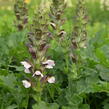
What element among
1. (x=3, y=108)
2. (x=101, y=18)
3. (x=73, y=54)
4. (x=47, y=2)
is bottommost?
(x=3, y=108)

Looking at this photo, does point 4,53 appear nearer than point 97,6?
Yes

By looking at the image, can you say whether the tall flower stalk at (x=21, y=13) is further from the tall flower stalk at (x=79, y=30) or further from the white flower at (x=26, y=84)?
the white flower at (x=26, y=84)

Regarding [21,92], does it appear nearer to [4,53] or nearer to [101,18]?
[4,53]

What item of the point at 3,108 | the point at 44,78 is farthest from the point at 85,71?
the point at 3,108

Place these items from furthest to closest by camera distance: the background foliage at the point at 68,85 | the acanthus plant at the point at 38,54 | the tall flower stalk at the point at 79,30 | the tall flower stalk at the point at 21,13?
the tall flower stalk at the point at 21,13 < the tall flower stalk at the point at 79,30 < the background foliage at the point at 68,85 < the acanthus plant at the point at 38,54

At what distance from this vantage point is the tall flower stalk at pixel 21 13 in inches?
172

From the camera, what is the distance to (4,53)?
11.1 feet

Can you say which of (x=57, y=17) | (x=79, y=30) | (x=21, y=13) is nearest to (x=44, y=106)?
(x=79, y=30)

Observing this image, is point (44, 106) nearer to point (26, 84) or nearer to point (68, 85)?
point (26, 84)

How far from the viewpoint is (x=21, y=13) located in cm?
441

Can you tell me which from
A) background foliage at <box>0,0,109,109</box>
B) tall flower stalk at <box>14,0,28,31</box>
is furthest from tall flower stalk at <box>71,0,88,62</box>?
tall flower stalk at <box>14,0,28,31</box>

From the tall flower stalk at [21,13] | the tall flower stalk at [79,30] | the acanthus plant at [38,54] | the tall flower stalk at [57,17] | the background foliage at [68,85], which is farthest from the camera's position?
the tall flower stalk at [21,13]

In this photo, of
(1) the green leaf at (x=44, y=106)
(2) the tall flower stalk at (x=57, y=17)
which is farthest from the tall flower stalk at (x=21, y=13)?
(1) the green leaf at (x=44, y=106)

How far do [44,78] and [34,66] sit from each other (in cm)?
10
